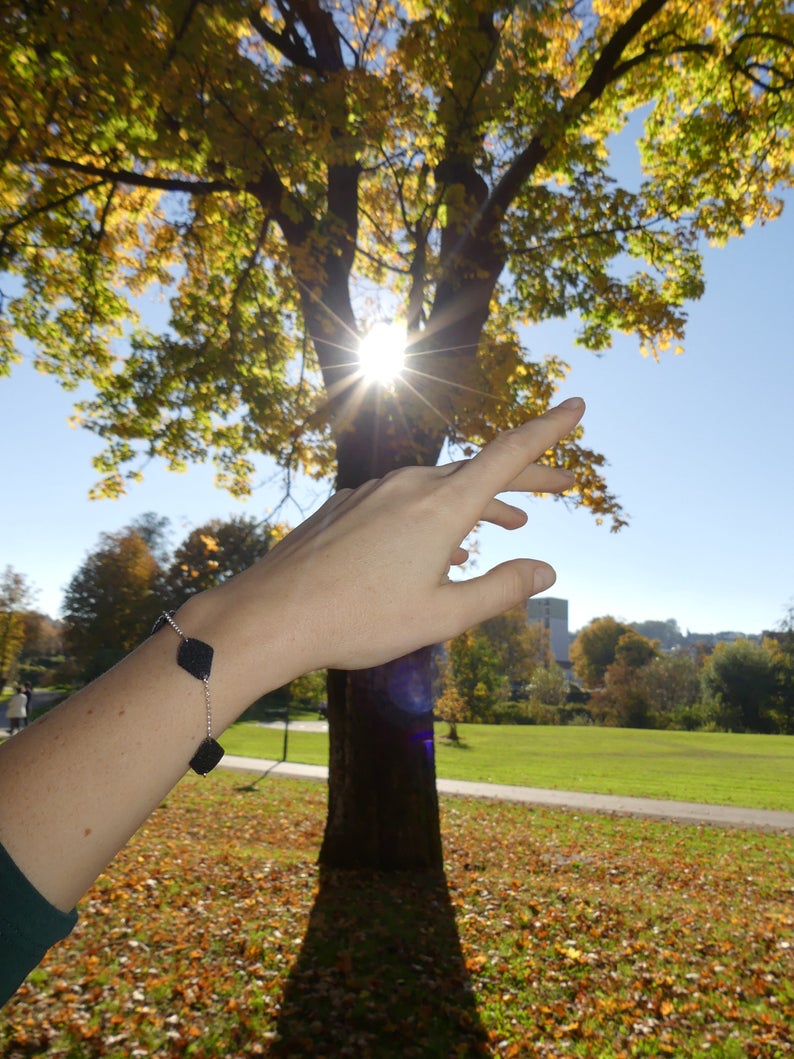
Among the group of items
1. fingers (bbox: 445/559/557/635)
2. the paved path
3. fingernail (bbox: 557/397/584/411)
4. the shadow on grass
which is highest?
fingernail (bbox: 557/397/584/411)

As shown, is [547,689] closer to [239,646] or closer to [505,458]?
[505,458]

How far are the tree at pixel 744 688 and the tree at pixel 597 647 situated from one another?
29.0 metres

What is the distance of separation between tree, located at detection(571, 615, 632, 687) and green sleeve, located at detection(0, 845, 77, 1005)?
83.4 meters

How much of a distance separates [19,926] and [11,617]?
62.3m

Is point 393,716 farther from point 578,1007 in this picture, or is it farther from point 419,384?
point 419,384

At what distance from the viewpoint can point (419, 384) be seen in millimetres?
8688

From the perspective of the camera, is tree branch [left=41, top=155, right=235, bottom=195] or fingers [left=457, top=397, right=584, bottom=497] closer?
fingers [left=457, top=397, right=584, bottom=497]

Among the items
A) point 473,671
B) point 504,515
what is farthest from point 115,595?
point 504,515

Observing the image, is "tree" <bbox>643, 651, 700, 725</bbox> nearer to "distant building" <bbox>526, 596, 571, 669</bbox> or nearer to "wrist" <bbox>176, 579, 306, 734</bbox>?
"wrist" <bbox>176, 579, 306, 734</bbox>

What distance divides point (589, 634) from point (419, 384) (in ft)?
264

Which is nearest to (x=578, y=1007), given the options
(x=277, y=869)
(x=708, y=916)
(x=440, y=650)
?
(x=708, y=916)

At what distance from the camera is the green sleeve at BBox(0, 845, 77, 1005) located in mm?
825

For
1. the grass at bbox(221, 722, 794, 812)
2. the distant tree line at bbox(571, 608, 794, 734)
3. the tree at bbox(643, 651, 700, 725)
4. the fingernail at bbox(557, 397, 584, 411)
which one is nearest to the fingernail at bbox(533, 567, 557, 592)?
the fingernail at bbox(557, 397, 584, 411)

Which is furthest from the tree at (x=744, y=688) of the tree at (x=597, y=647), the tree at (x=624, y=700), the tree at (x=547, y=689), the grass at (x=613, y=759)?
the tree at (x=597, y=647)
